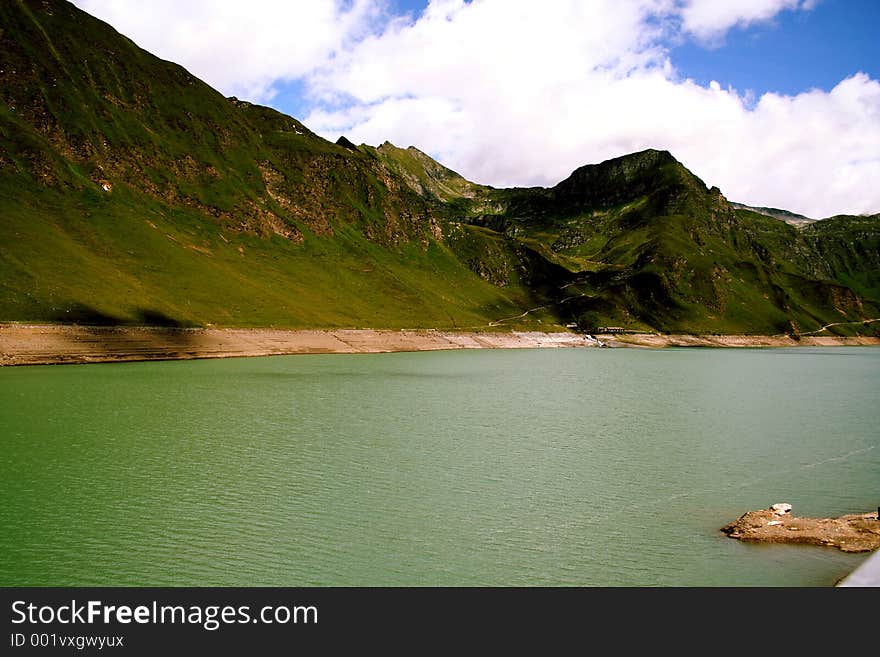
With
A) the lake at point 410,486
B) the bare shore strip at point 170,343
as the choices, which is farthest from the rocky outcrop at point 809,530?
the bare shore strip at point 170,343

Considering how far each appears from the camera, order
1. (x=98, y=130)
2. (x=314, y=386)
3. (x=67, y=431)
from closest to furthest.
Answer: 1. (x=67, y=431)
2. (x=314, y=386)
3. (x=98, y=130)

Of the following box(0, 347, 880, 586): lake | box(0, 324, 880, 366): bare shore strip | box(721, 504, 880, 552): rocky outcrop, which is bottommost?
box(721, 504, 880, 552): rocky outcrop

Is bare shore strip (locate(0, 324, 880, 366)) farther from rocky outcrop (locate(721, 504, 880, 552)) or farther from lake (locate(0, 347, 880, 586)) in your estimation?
rocky outcrop (locate(721, 504, 880, 552))

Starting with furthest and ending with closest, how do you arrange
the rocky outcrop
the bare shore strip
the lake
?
the bare shore strip
the rocky outcrop
the lake

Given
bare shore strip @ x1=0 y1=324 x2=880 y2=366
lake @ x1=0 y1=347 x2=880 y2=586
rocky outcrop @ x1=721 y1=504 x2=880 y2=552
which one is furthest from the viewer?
bare shore strip @ x1=0 y1=324 x2=880 y2=366

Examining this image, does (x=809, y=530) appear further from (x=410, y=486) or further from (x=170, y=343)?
(x=170, y=343)

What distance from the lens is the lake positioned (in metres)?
22.7

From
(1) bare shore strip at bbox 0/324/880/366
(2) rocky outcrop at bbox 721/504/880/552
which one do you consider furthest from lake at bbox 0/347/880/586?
(1) bare shore strip at bbox 0/324/880/366

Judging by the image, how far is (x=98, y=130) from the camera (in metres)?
190
